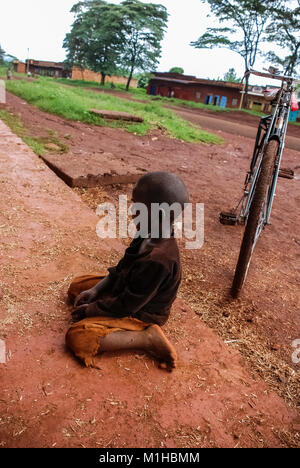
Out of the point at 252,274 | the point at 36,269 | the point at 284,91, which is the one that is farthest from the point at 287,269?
the point at 36,269

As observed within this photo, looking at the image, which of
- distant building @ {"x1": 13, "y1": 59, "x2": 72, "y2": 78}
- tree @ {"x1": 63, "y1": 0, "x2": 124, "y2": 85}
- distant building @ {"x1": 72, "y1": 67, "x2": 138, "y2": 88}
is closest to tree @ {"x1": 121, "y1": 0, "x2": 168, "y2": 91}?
tree @ {"x1": 63, "y1": 0, "x2": 124, "y2": 85}

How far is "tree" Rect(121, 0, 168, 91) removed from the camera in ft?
97.8

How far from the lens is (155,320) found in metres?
1.75

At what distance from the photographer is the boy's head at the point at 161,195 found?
1462mm

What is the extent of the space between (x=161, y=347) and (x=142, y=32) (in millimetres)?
34320

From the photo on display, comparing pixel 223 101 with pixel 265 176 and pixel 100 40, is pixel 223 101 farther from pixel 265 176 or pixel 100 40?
pixel 265 176

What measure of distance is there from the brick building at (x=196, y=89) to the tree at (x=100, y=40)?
6.16m

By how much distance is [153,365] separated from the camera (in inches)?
65.7

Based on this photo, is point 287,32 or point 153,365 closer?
point 153,365

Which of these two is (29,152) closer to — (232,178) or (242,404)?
(232,178)

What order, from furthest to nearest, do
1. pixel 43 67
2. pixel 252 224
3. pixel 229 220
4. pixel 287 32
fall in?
1. pixel 43 67
2. pixel 287 32
3. pixel 229 220
4. pixel 252 224

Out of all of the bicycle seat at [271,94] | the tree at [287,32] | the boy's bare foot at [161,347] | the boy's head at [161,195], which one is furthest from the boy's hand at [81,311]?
the tree at [287,32]

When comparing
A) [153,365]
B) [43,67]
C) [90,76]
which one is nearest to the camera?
[153,365]

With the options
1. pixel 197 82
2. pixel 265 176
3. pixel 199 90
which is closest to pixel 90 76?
pixel 197 82
